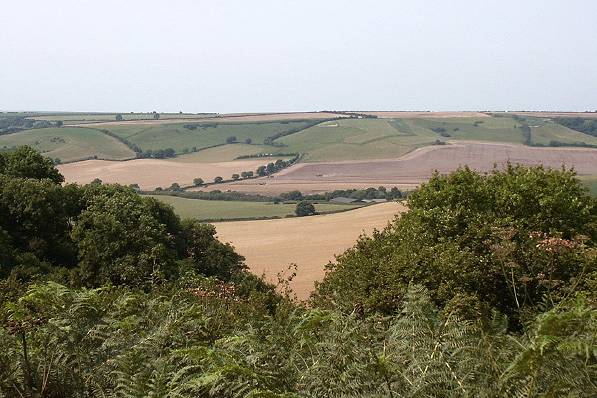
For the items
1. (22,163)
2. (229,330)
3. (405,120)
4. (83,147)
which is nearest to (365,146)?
(405,120)

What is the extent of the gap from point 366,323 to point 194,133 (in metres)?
149

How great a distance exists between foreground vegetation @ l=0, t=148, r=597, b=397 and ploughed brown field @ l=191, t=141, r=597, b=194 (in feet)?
201

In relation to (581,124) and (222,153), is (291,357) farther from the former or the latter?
(581,124)

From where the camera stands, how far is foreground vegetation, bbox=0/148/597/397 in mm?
4305

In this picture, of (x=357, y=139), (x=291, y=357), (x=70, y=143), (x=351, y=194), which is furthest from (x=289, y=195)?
(x=291, y=357)

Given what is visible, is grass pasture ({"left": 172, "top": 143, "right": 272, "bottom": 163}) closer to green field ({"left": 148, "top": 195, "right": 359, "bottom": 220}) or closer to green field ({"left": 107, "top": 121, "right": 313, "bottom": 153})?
green field ({"left": 107, "top": 121, "right": 313, "bottom": 153})

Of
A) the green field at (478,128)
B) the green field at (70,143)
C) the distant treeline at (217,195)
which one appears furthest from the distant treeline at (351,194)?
the green field at (478,128)

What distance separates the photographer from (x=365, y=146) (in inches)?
5049

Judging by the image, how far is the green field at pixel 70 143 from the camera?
11721cm

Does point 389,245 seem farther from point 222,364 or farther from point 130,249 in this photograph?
point 222,364

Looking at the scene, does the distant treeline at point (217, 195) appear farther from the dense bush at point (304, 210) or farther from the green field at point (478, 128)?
the green field at point (478, 128)

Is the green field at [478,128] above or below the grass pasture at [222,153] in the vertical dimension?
above

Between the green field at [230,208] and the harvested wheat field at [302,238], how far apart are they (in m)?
4.19

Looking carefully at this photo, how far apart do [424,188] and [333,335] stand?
60.0 feet
